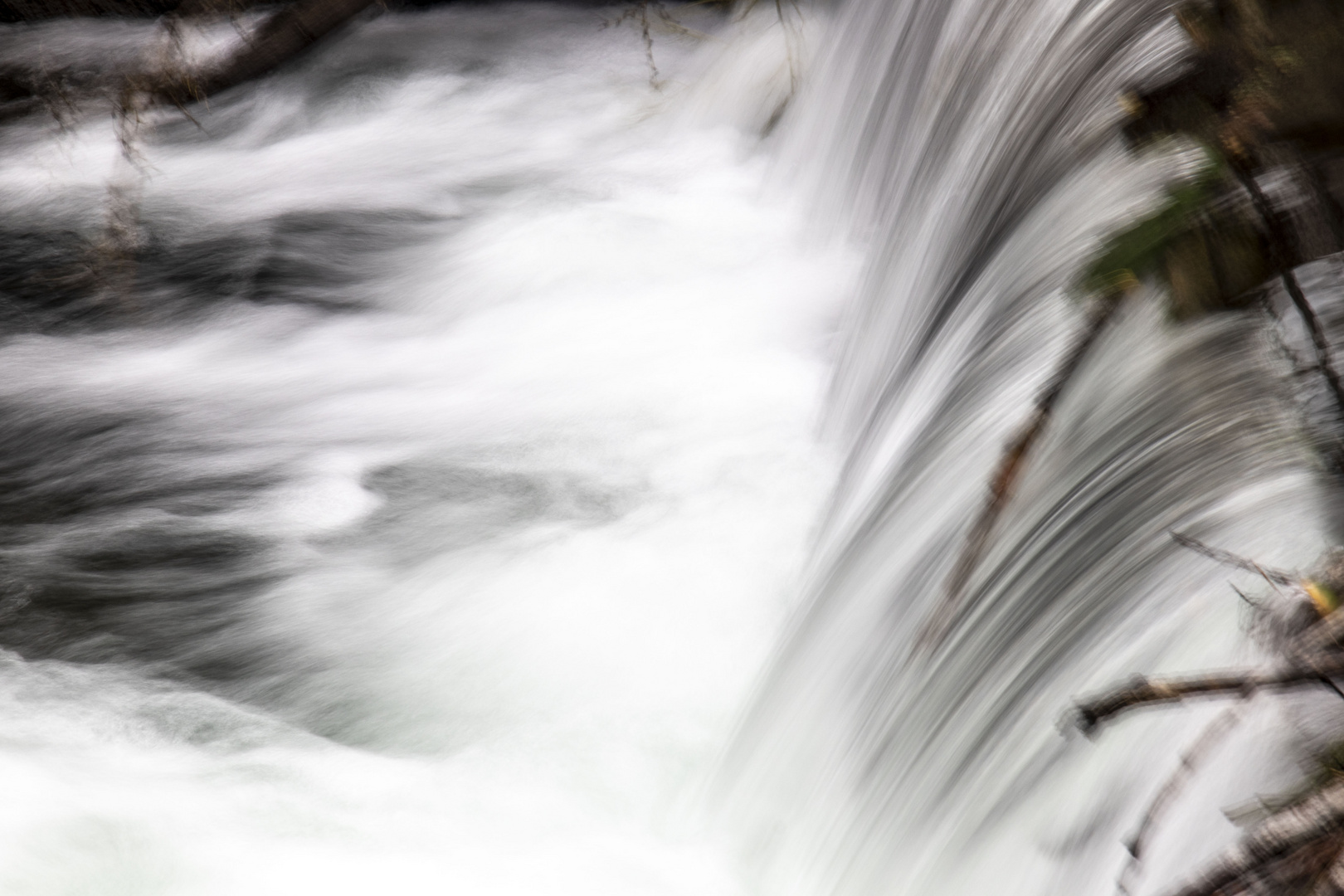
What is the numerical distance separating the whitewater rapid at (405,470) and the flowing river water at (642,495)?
0.05 feet

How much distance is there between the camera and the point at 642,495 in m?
3.44

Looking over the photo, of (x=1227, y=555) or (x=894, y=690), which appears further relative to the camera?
(x=894, y=690)

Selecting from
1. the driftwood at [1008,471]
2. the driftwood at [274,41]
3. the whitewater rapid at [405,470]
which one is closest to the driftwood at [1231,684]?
the driftwood at [1008,471]

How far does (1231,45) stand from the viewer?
7.59ft

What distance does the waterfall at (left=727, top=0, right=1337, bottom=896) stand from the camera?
6.14 ft

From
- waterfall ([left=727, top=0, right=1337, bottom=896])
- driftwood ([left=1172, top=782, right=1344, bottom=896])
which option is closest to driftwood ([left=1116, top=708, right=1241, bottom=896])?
waterfall ([left=727, top=0, right=1337, bottom=896])

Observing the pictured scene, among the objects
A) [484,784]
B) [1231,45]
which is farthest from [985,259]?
[484,784]

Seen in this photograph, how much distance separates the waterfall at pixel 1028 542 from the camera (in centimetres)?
187

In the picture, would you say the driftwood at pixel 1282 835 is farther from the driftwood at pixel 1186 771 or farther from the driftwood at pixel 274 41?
the driftwood at pixel 274 41

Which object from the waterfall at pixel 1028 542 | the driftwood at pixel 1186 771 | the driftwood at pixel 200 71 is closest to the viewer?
the driftwood at pixel 1186 771

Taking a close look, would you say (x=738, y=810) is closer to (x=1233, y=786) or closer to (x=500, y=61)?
(x=1233, y=786)

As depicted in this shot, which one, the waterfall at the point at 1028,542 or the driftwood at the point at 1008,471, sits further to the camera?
the driftwood at the point at 1008,471

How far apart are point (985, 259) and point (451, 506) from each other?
1720 mm

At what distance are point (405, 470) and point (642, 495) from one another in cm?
83
